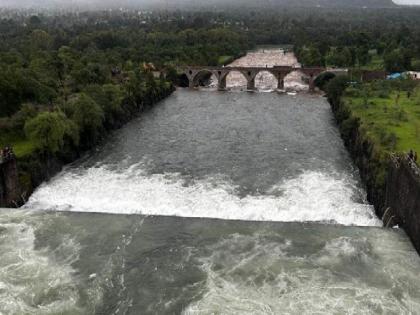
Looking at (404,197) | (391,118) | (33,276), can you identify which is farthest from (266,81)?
(33,276)

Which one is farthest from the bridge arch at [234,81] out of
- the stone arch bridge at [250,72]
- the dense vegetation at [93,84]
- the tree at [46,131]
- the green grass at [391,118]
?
the tree at [46,131]

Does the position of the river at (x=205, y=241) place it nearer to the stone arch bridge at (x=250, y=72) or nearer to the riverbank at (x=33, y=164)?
the riverbank at (x=33, y=164)

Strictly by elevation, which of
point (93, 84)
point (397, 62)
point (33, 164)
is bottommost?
point (33, 164)

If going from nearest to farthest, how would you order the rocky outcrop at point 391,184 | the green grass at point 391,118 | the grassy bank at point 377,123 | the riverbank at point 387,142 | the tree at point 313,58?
the rocky outcrop at point 391,184, the riverbank at point 387,142, the grassy bank at point 377,123, the green grass at point 391,118, the tree at point 313,58

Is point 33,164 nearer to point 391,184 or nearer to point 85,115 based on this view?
point 85,115

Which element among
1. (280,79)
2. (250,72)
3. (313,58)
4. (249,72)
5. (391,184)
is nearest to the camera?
(391,184)

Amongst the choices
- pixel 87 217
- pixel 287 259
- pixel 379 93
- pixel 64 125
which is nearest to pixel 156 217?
pixel 87 217
